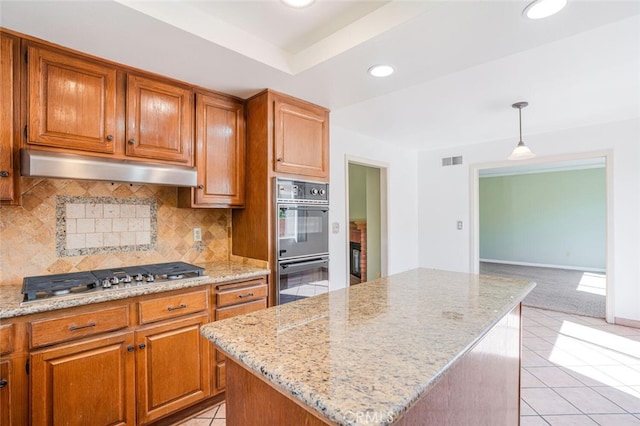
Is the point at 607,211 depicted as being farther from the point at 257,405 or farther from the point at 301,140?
the point at 257,405

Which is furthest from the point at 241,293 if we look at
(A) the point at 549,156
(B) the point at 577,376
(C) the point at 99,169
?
(A) the point at 549,156

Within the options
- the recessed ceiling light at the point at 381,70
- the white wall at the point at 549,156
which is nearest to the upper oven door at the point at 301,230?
the recessed ceiling light at the point at 381,70

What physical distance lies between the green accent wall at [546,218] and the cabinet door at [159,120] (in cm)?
838

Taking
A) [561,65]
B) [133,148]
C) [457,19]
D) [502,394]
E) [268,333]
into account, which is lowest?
Result: [502,394]

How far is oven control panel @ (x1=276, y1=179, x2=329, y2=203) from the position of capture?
2.38 metres

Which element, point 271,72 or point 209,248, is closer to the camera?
point 271,72

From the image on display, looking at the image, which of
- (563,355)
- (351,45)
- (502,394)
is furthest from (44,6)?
(563,355)

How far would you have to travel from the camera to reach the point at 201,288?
6.59 feet

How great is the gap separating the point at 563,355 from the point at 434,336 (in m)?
2.91

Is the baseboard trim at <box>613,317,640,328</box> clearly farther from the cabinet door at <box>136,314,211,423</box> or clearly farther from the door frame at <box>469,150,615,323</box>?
the cabinet door at <box>136,314,211,423</box>

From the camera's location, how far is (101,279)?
1794 millimetres

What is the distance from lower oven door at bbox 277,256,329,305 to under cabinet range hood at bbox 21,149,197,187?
95 cm

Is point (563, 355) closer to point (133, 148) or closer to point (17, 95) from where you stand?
point (133, 148)

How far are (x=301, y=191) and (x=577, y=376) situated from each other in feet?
9.00
